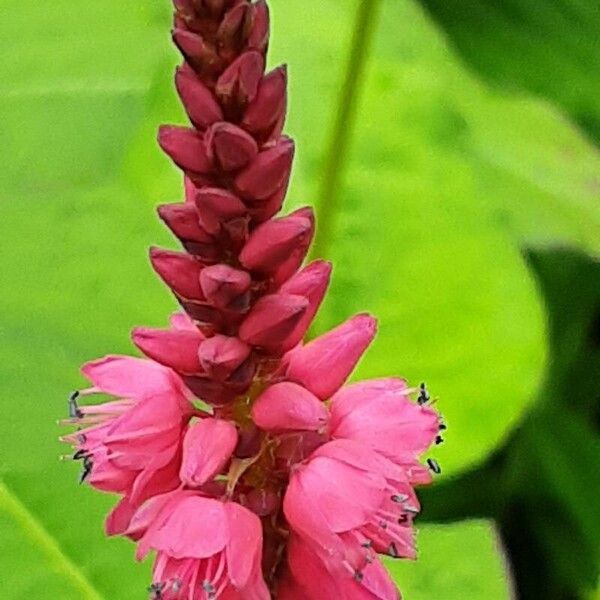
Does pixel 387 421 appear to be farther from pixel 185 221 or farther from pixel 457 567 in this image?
pixel 457 567

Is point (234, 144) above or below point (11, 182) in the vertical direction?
above

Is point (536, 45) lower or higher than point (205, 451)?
lower

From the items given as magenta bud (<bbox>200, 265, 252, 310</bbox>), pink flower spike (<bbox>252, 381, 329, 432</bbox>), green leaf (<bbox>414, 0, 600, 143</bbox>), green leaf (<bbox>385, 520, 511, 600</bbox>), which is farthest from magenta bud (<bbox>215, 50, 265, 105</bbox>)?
green leaf (<bbox>414, 0, 600, 143</bbox>)

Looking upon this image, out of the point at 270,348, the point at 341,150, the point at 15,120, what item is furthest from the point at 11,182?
the point at 270,348

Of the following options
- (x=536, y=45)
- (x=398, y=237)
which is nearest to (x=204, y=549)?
(x=398, y=237)

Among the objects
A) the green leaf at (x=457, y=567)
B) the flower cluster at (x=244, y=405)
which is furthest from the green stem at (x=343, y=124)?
the flower cluster at (x=244, y=405)

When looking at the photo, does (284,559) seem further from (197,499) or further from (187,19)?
(187,19)
